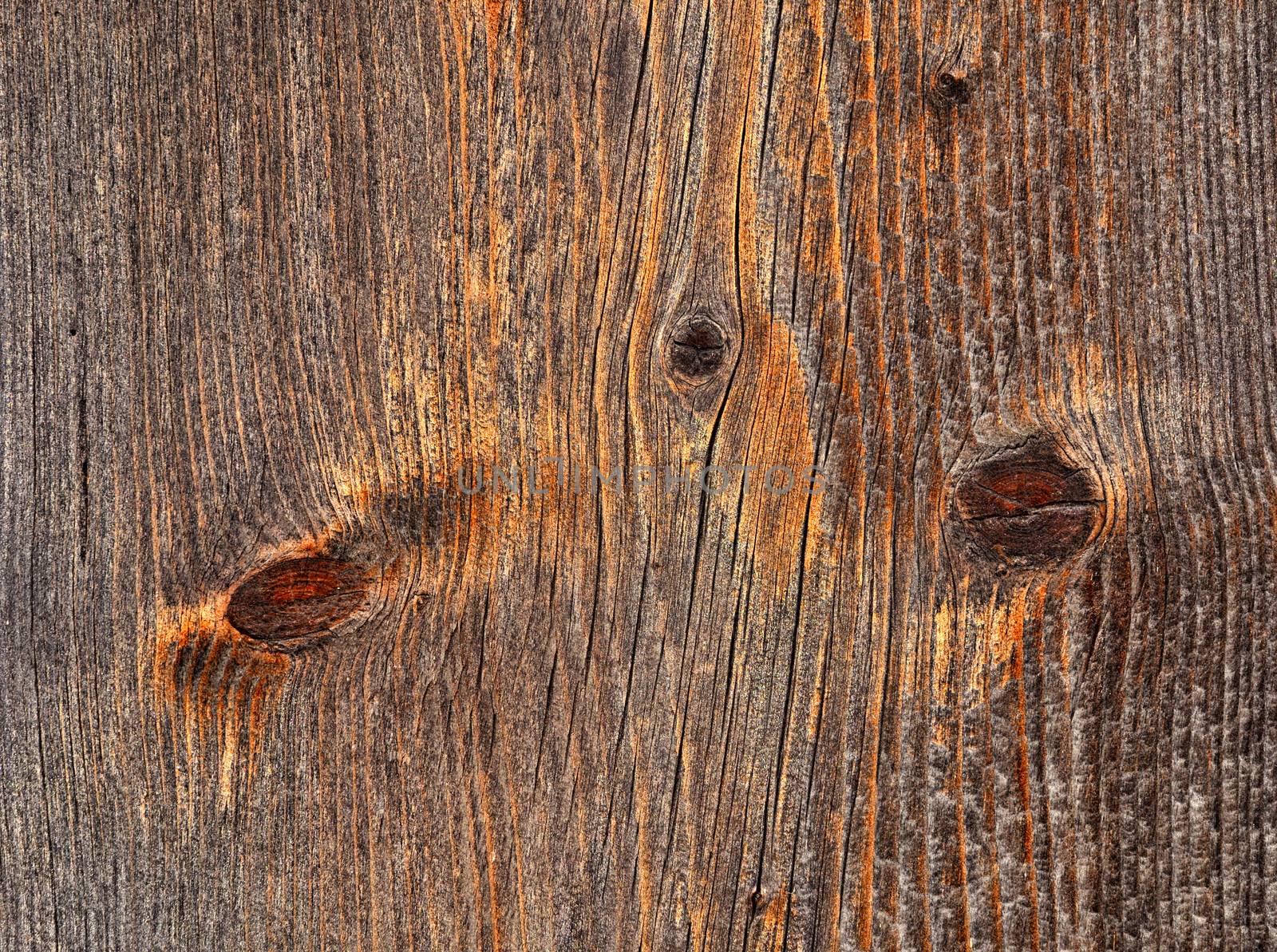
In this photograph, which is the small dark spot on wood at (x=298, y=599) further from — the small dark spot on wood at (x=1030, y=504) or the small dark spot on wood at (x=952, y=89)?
the small dark spot on wood at (x=952, y=89)

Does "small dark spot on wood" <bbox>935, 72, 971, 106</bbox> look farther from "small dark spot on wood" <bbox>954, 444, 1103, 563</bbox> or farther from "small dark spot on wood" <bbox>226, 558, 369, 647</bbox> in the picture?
"small dark spot on wood" <bbox>226, 558, 369, 647</bbox>

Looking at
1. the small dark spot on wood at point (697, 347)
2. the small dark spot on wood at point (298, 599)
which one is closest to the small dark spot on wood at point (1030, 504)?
the small dark spot on wood at point (697, 347)

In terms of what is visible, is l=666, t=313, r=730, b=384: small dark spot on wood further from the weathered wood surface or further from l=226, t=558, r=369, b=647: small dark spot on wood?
l=226, t=558, r=369, b=647: small dark spot on wood

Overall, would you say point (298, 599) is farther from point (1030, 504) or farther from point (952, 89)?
point (952, 89)

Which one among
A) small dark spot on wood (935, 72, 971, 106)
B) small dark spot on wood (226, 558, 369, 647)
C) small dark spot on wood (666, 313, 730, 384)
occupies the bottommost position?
small dark spot on wood (226, 558, 369, 647)

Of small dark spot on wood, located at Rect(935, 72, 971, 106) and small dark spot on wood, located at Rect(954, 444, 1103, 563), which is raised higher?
Answer: small dark spot on wood, located at Rect(935, 72, 971, 106)

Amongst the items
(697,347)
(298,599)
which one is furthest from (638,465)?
(298,599)

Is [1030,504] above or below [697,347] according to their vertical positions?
below

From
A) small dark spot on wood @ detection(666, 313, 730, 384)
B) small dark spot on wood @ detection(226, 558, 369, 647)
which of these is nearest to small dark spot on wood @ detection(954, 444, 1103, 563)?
small dark spot on wood @ detection(666, 313, 730, 384)

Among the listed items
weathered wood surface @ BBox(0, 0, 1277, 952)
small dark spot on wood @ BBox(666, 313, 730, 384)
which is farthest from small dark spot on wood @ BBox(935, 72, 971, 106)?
small dark spot on wood @ BBox(666, 313, 730, 384)
